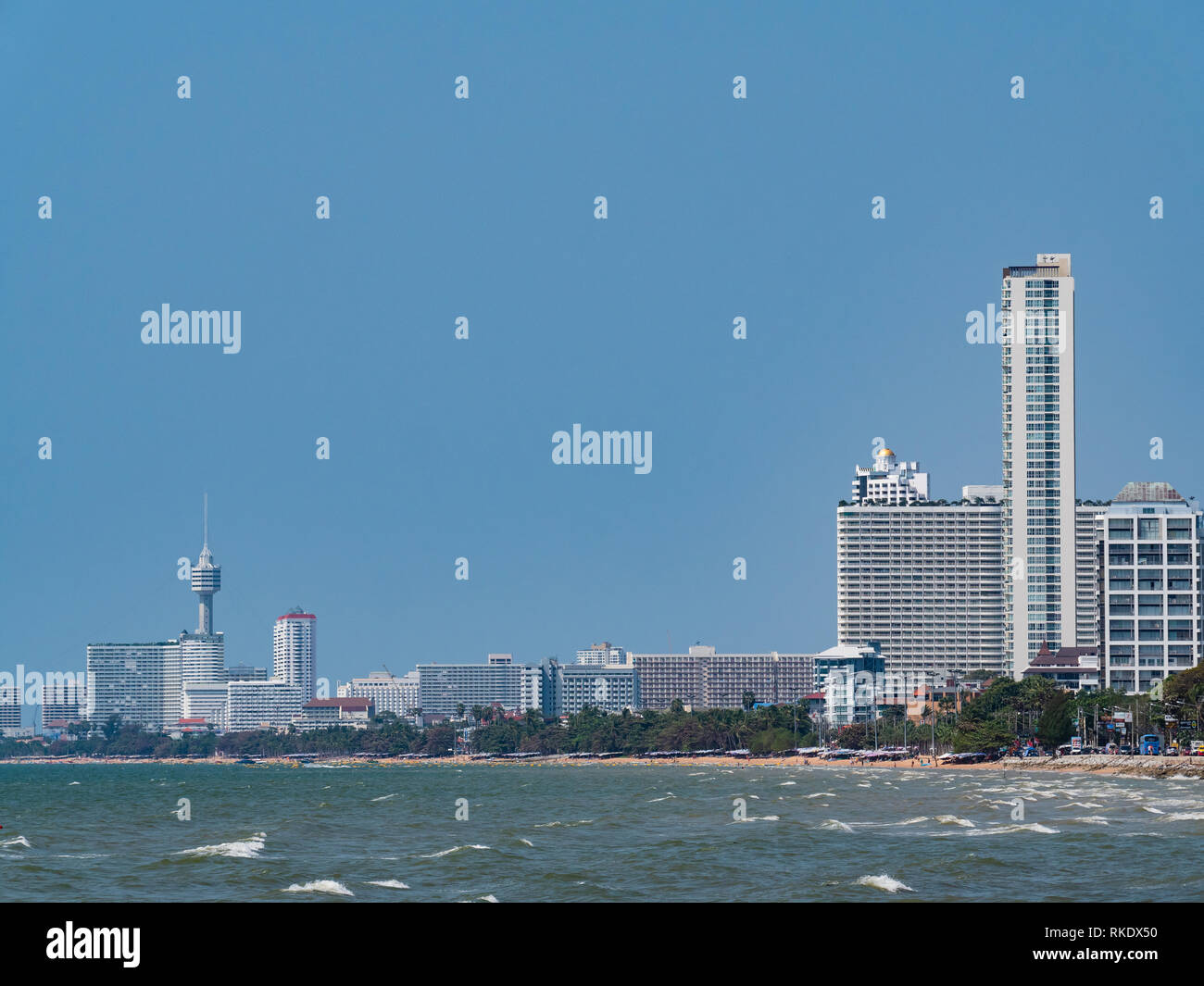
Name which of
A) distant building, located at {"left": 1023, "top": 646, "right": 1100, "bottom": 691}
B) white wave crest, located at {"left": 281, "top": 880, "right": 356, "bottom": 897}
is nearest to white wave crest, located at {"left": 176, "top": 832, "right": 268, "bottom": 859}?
white wave crest, located at {"left": 281, "top": 880, "right": 356, "bottom": 897}

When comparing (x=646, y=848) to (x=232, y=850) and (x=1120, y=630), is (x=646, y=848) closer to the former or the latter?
(x=232, y=850)

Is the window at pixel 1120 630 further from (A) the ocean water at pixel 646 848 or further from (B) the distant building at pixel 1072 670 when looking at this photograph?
(A) the ocean water at pixel 646 848

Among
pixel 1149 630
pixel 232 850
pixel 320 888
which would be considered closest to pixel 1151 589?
pixel 1149 630

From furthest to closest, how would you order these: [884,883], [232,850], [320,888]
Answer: [232,850], [320,888], [884,883]

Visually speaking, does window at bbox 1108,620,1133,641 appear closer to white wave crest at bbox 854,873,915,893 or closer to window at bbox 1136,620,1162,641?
window at bbox 1136,620,1162,641

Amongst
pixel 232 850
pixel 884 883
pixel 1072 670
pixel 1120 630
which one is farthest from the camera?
pixel 1072 670
